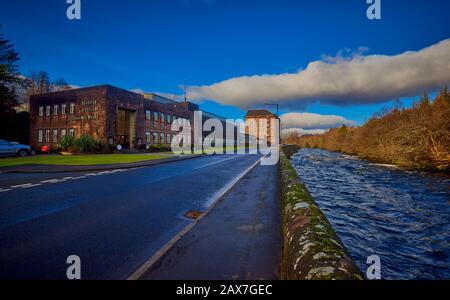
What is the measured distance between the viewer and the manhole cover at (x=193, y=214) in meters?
5.93

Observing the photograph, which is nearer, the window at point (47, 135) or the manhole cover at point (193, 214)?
the manhole cover at point (193, 214)

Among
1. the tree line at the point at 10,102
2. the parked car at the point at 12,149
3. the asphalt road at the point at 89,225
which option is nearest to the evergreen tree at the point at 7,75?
the tree line at the point at 10,102

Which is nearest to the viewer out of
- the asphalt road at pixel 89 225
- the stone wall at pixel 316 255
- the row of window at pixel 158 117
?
the stone wall at pixel 316 255

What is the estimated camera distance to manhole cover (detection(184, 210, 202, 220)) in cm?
593

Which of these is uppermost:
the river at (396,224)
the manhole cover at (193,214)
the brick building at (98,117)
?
the brick building at (98,117)

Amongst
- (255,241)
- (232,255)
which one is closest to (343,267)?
(232,255)

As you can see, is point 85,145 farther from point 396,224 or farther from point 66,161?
point 396,224

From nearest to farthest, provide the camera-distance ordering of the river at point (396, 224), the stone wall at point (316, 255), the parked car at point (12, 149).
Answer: the stone wall at point (316, 255) < the river at point (396, 224) < the parked car at point (12, 149)

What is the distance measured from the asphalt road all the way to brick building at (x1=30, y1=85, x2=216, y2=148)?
27775 mm


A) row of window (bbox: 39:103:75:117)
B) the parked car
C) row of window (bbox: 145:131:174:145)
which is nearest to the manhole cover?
the parked car

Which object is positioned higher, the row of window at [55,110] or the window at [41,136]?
the row of window at [55,110]

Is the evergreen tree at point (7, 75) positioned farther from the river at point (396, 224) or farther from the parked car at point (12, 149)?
the river at point (396, 224)

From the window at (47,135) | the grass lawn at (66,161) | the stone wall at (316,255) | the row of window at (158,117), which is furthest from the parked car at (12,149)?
the stone wall at (316,255)

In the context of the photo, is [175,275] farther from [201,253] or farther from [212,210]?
[212,210]
